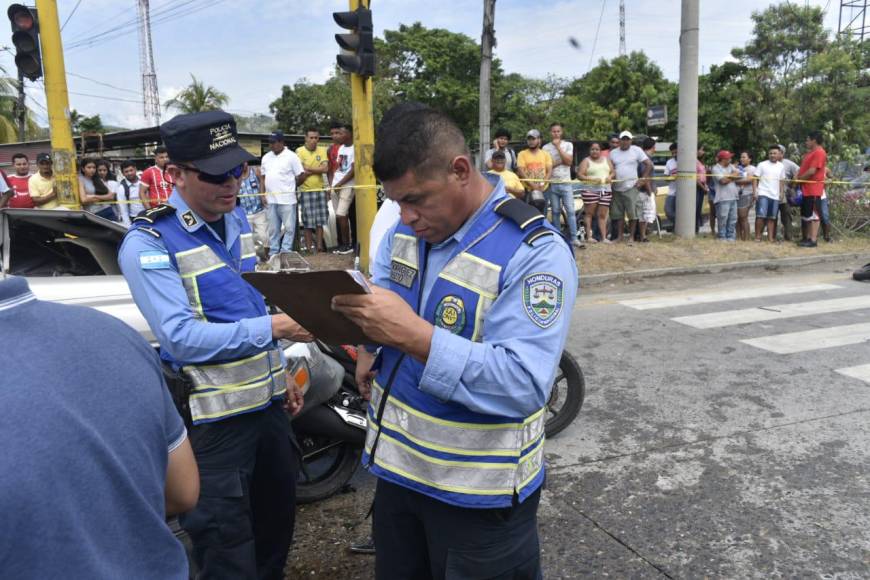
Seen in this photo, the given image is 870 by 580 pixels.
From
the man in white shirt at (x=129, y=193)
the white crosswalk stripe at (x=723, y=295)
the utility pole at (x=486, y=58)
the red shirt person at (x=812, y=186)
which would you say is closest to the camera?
the white crosswalk stripe at (x=723, y=295)

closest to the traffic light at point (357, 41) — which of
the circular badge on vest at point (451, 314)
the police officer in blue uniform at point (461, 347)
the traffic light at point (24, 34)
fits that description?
the traffic light at point (24, 34)

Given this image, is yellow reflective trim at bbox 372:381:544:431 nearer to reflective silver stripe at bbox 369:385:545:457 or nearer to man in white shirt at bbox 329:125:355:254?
reflective silver stripe at bbox 369:385:545:457

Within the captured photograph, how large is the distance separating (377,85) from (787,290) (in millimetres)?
35984

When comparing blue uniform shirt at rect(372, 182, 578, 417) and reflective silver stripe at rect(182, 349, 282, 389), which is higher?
blue uniform shirt at rect(372, 182, 578, 417)

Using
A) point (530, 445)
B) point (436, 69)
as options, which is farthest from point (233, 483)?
point (436, 69)

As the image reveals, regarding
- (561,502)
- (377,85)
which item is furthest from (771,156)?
→ (377,85)

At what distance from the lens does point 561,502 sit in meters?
3.59

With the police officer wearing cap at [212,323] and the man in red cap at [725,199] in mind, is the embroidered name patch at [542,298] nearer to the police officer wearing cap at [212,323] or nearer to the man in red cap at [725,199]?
the police officer wearing cap at [212,323]

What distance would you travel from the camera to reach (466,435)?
1706 mm

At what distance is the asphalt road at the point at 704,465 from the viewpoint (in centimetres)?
310

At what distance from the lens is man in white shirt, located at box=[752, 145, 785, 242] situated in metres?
12.5

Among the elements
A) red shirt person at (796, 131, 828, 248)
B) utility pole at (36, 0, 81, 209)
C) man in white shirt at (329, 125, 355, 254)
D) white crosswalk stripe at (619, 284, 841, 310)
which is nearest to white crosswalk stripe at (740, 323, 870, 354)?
white crosswalk stripe at (619, 284, 841, 310)

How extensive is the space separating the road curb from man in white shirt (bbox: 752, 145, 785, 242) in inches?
52.5

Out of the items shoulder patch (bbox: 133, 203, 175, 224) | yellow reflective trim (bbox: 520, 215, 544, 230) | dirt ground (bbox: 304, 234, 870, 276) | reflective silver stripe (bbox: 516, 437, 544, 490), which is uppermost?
shoulder patch (bbox: 133, 203, 175, 224)
